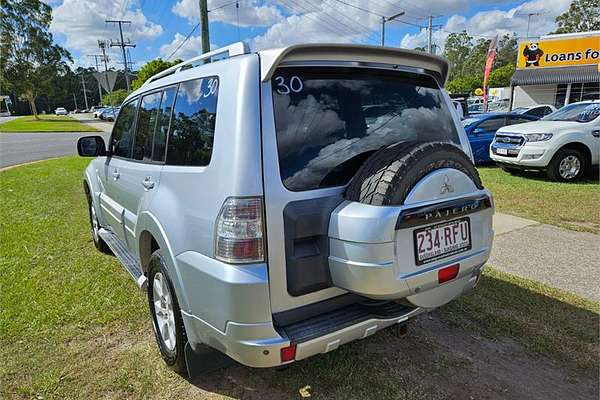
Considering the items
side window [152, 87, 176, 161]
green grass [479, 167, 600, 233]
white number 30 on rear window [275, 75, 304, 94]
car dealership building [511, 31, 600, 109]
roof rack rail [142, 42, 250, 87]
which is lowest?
green grass [479, 167, 600, 233]

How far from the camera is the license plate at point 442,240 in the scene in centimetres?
213

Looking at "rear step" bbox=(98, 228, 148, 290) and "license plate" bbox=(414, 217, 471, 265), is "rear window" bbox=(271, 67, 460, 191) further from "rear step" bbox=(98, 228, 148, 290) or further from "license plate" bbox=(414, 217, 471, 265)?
"rear step" bbox=(98, 228, 148, 290)

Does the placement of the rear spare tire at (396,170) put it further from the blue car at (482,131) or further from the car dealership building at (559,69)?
the car dealership building at (559,69)

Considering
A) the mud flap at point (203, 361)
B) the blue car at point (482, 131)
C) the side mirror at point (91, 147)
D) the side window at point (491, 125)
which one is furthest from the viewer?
the side window at point (491, 125)

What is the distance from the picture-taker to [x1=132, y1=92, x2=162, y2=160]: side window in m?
3.03

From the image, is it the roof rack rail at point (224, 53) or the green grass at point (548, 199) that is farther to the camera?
the green grass at point (548, 199)

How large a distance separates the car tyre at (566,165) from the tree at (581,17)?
5935cm

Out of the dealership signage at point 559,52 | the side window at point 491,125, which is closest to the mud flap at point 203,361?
the side window at point 491,125

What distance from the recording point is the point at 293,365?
276 cm

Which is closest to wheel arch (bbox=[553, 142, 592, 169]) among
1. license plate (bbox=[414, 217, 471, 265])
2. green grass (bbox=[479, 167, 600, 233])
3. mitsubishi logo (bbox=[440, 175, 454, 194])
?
green grass (bbox=[479, 167, 600, 233])

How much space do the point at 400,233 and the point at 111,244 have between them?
10.3 ft

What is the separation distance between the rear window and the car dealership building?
96.4 feet

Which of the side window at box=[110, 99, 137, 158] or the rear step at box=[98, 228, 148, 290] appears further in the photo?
the side window at box=[110, 99, 137, 158]

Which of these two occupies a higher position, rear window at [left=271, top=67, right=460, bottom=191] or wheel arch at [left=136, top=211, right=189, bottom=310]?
rear window at [left=271, top=67, right=460, bottom=191]
